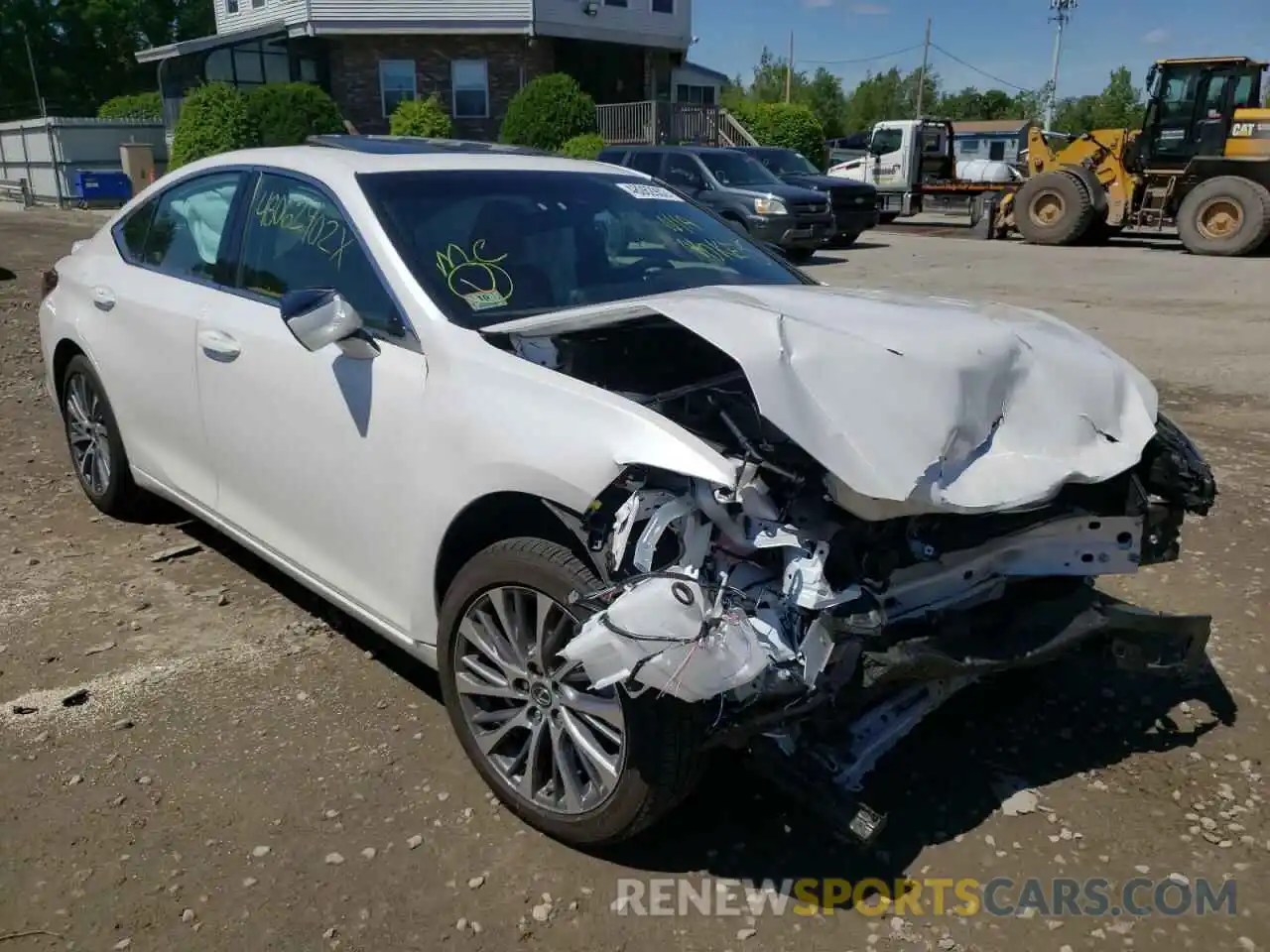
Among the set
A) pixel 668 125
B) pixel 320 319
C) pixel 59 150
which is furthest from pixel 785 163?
pixel 59 150

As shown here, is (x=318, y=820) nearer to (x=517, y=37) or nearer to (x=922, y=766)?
(x=922, y=766)

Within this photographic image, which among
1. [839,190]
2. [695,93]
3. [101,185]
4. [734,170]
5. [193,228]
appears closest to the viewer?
[193,228]

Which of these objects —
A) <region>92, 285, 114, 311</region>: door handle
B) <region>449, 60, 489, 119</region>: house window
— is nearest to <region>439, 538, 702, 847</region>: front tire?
<region>92, 285, 114, 311</region>: door handle

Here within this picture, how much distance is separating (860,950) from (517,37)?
103ft

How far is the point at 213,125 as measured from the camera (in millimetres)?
24000

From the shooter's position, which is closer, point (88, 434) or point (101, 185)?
point (88, 434)

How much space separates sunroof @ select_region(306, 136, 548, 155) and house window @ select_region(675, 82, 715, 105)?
3463 cm

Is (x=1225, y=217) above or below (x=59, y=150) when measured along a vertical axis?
below

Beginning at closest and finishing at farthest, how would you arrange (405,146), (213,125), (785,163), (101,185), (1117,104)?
(405,146)
(785,163)
(213,125)
(101,185)
(1117,104)

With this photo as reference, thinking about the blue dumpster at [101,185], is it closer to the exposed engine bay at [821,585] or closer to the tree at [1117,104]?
the exposed engine bay at [821,585]

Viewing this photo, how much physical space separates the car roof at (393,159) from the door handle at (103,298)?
2.18 ft

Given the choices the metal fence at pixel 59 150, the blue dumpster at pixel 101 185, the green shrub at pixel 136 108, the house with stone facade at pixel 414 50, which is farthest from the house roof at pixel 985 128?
the green shrub at pixel 136 108

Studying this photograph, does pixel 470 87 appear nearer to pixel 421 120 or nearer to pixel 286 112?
pixel 421 120

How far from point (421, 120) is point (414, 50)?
156 inches
